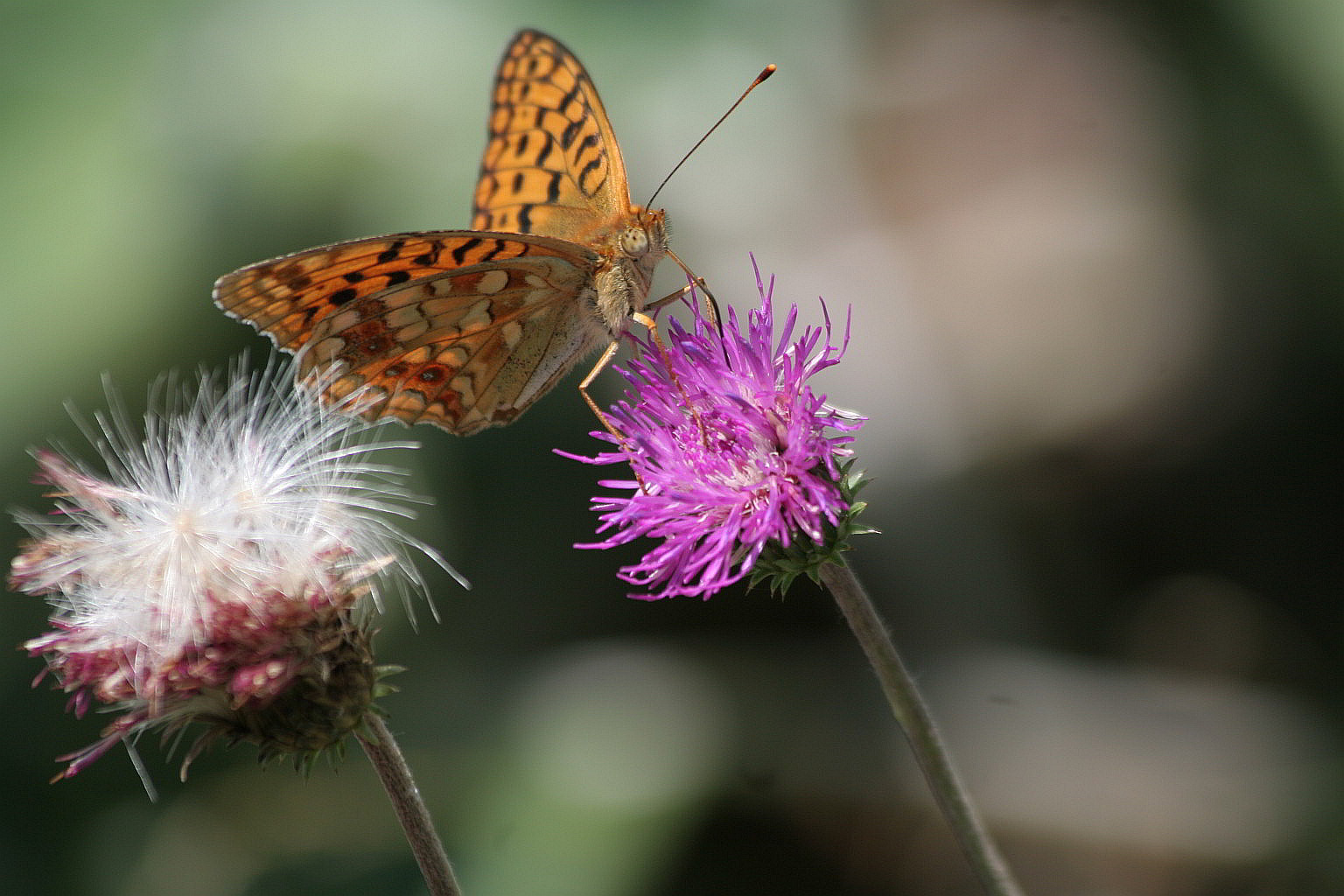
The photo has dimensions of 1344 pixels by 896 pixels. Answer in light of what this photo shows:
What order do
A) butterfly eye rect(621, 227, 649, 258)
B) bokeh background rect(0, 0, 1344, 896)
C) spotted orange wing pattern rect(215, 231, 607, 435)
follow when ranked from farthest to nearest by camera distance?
bokeh background rect(0, 0, 1344, 896) → butterfly eye rect(621, 227, 649, 258) → spotted orange wing pattern rect(215, 231, 607, 435)

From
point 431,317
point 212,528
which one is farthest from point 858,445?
point 212,528

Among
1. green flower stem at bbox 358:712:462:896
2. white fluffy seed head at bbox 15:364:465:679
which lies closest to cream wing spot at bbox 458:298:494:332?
white fluffy seed head at bbox 15:364:465:679

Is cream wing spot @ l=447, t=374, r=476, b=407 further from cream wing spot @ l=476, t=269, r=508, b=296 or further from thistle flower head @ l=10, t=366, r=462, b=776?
thistle flower head @ l=10, t=366, r=462, b=776

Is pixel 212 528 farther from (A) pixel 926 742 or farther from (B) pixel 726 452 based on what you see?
(A) pixel 926 742

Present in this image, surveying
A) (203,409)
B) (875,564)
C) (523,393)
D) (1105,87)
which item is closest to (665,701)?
(875,564)

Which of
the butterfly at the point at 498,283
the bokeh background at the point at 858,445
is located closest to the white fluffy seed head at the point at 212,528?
the butterfly at the point at 498,283
